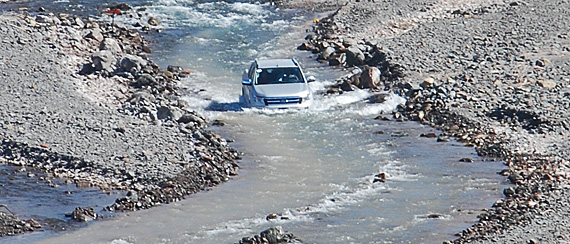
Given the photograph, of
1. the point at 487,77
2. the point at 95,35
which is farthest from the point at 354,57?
the point at 95,35

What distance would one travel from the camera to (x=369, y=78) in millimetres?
34781

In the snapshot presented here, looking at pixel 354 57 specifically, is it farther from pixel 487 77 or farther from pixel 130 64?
pixel 130 64

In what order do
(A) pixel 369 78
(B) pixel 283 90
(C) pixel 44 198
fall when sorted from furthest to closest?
(A) pixel 369 78, (B) pixel 283 90, (C) pixel 44 198

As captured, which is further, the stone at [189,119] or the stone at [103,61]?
the stone at [103,61]

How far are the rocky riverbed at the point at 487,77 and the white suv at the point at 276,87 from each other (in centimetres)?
253

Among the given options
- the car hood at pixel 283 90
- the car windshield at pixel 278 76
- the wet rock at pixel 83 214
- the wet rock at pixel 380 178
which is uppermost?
the car windshield at pixel 278 76

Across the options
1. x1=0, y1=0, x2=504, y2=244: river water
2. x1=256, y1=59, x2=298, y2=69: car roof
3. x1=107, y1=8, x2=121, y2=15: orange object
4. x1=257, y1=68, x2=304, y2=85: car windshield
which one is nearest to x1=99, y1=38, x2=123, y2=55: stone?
x1=0, y1=0, x2=504, y2=244: river water

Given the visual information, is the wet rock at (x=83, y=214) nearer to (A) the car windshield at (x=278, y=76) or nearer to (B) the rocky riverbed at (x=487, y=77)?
(B) the rocky riverbed at (x=487, y=77)

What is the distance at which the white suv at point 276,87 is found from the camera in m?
31.8

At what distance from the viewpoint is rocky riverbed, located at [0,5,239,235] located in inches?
997

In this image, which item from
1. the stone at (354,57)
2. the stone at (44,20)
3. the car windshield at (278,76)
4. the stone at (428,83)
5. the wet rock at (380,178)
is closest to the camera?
the wet rock at (380,178)

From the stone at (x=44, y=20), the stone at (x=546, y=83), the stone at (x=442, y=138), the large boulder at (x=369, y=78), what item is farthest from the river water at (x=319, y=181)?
the stone at (x=546, y=83)

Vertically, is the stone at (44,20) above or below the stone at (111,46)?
above

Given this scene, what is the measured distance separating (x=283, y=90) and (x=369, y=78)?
13.3ft
